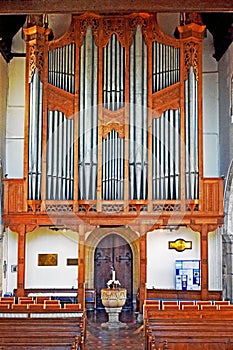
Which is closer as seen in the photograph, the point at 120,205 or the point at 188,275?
Result: the point at 120,205

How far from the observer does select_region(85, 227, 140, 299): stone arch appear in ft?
63.9

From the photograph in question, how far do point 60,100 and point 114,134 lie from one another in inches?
67.1

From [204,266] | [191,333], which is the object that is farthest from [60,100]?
[191,333]

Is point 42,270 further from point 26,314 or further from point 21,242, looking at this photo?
point 26,314

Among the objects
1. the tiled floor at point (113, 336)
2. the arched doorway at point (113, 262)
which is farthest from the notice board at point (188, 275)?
the tiled floor at point (113, 336)

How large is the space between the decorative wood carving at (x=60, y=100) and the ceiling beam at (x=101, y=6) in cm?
841

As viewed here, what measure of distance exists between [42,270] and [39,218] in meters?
2.82

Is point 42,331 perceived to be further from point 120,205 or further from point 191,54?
point 191,54

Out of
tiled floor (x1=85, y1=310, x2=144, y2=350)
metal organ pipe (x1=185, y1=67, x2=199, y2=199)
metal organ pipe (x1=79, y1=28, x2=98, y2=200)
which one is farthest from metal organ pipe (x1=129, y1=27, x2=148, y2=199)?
tiled floor (x1=85, y1=310, x2=144, y2=350)

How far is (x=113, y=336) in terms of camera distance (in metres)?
14.6

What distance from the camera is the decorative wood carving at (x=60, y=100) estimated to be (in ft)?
56.0

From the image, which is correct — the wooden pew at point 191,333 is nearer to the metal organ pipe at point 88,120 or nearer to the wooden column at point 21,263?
the metal organ pipe at point 88,120

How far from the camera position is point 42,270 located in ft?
62.3

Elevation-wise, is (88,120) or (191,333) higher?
(88,120)
